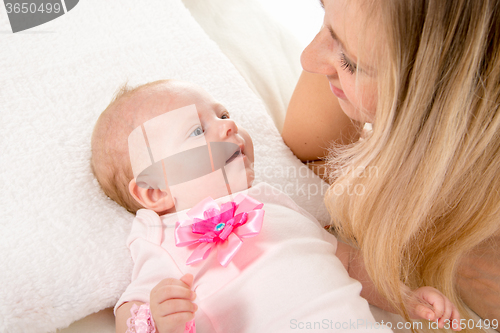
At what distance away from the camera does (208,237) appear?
851 millimetres

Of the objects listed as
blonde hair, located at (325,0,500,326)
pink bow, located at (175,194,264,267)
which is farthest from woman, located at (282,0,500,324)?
Result: pink bow, located at (175,194,264,267)

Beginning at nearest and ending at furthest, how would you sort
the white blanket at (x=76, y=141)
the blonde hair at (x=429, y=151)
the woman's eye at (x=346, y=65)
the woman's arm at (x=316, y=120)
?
1. the blonde hair at (x=429, y=151)
2. the woman's eye at (x=346, y=65)
3. the white blanket at (x=76, y=141)
4. the woman's arm at (x=316, y=120)

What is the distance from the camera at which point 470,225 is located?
0.87 m

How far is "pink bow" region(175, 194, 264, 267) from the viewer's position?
83cm

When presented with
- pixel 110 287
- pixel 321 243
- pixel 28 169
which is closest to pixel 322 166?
pixel 321 243

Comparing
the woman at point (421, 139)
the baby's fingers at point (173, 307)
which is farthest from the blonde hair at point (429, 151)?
the baby's fingers at point (173, 307)

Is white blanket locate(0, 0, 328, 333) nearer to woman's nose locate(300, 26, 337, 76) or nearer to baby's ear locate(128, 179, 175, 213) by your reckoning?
baby's ear locate(128, 179, 175, 213)

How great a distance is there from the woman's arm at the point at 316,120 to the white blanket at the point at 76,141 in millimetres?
84

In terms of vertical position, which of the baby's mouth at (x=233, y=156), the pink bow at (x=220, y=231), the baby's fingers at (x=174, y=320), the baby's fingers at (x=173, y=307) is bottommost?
the baby's fingers at (x=174, y=320)

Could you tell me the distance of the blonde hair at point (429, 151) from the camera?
0.62m

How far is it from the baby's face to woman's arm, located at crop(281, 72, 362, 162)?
12.8 inches

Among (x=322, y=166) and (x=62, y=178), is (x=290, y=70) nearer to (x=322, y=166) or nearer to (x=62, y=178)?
(x=322, y=166)

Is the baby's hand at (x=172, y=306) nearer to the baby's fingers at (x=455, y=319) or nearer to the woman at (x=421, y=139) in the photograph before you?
the woman at (x=421, y=139)

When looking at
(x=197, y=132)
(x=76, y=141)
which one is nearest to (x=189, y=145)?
(x=197, y=132)
